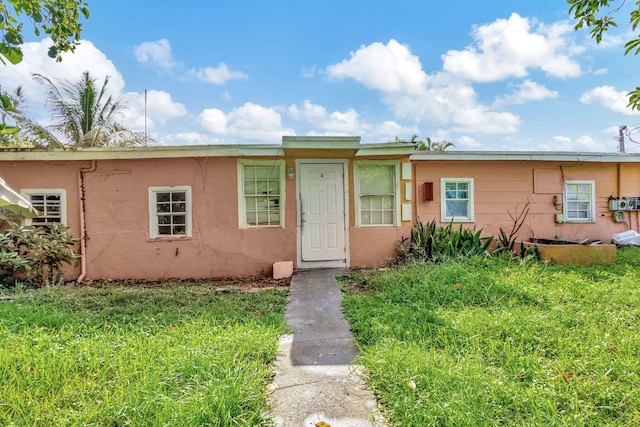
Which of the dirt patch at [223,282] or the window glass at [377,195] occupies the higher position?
the window glass at [377,195]

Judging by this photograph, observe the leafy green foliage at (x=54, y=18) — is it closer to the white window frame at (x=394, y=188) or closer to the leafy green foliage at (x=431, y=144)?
the white window frame at (x=394, y=188)

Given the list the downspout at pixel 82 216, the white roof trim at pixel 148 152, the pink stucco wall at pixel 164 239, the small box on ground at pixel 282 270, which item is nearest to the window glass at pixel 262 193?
the pink stucco wall at pixel 164 239

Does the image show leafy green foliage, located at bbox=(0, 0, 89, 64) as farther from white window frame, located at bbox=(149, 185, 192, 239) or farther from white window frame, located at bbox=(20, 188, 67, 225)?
white window frame, located at bbox=(20, 188, 67, 225)

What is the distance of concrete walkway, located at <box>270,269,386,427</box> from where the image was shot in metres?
1.98

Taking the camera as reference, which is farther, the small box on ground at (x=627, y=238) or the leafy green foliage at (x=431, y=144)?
the leafy green foliage at (x=431, y=144)

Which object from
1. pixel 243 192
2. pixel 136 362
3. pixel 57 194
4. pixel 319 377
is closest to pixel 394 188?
pixel 243 192

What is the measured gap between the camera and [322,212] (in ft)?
21.3

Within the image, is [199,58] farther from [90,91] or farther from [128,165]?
[90,91]

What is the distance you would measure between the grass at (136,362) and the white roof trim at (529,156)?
532 centimetres

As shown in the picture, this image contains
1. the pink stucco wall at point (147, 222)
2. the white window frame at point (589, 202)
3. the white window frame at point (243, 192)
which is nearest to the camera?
the pink stucco wall at point (147, 222)

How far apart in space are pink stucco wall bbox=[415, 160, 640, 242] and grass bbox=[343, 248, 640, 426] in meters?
2.89

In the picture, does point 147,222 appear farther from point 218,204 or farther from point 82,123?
point 82,123

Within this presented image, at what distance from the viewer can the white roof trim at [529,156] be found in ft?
23.9

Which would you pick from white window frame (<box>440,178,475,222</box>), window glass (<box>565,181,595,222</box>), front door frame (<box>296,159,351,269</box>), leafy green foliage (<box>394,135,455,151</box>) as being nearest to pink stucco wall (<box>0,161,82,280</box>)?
front door frame (<box>296,159,351,269</box>)
